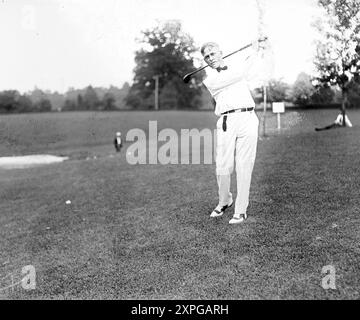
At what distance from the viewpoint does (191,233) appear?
22.0 ft

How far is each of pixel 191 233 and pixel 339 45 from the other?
6.60 metres

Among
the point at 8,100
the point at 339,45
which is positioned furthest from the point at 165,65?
the point at 8,100

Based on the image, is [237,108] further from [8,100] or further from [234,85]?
[8,100]

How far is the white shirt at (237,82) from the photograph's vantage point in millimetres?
6270

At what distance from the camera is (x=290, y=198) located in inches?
318

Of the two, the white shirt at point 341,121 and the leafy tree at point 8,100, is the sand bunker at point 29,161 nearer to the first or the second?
the white shirt at point 341,121

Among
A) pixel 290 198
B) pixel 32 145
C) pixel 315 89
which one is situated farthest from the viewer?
pixel 32 145

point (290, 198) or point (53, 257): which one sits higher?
point (290, 198)

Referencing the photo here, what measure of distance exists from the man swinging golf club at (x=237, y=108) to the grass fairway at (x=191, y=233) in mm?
992

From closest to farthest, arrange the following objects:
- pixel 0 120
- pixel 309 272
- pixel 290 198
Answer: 1. pixel 309 272
2. pixel 290 198
3. pixel 0 120
